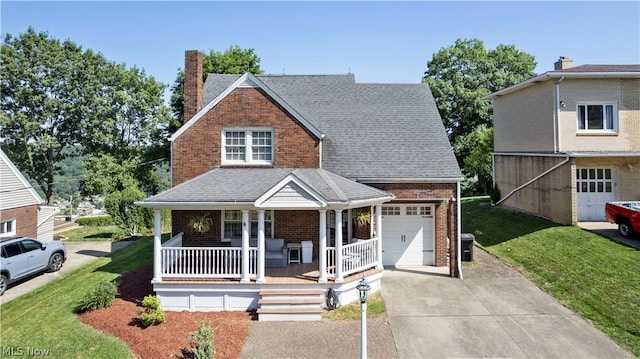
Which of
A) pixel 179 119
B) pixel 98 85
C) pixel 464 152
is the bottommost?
pixel 464 152

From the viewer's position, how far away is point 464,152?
39.3m

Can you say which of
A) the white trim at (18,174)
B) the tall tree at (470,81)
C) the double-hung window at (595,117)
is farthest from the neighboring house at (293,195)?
the tall tree at (470,81)

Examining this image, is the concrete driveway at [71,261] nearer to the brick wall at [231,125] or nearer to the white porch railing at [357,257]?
the brick wall at [231,125]

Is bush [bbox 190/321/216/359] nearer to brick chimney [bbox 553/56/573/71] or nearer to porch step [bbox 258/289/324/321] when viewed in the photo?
porch step [bbox 258/289/324/321]

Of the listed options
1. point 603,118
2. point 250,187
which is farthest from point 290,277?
point 603,118

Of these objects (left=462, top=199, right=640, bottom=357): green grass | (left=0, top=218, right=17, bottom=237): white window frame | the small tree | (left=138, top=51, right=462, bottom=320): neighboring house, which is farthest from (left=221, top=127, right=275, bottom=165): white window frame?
(left=0, top=218, right=17, bottom=237): white window frame

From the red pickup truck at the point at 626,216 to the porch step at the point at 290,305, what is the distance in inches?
531

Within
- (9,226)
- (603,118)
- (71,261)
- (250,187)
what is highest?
(603,118)

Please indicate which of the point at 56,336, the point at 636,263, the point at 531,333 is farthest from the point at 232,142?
the point at 636,263

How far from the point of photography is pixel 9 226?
21.0 metres

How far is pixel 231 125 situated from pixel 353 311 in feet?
28.2

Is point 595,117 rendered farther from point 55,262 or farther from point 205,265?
point 55,262

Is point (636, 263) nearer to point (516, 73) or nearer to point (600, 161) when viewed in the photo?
point (600, 161)

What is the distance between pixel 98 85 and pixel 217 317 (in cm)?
3891
